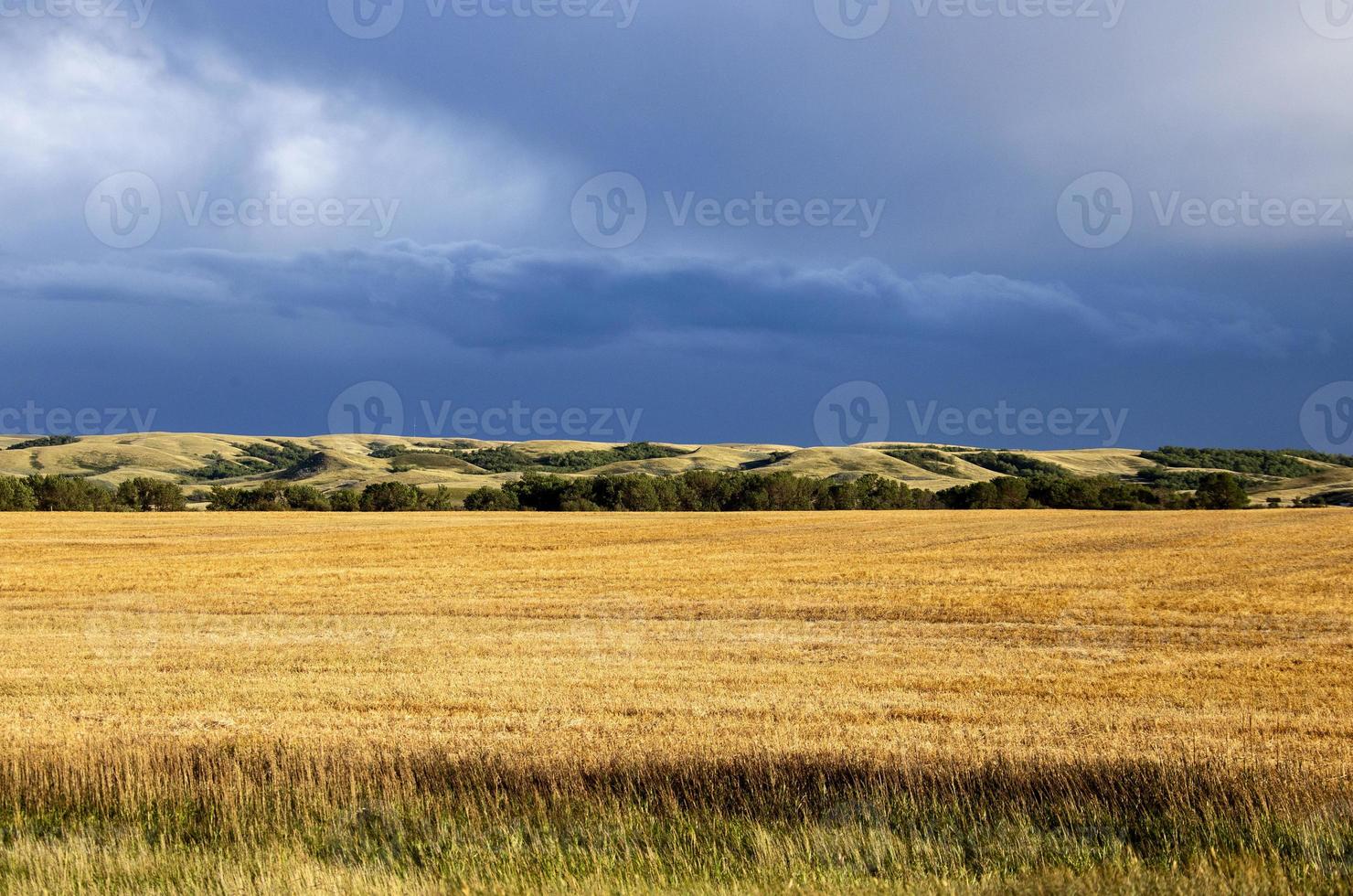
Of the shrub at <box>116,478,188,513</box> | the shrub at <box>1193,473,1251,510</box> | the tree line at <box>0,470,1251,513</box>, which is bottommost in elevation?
the shrub at <box>1193,473,1251,510</box>

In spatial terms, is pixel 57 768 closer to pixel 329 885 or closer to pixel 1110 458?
pixel 329 885

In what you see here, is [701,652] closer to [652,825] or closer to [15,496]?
[652,825]

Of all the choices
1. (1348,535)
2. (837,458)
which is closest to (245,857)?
(1348,535)

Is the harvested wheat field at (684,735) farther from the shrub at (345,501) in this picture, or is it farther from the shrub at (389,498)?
the shrub at (389,498)

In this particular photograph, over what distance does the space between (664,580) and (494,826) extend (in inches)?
949

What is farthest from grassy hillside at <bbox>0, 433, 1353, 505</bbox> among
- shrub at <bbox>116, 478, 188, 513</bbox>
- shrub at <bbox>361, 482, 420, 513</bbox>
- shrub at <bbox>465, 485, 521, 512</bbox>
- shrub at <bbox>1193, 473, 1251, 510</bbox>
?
shrub at <bbox>1193, 473, 1251, 510</bbox>

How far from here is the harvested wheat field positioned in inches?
281

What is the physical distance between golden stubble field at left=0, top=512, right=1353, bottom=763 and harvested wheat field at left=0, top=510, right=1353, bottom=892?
0.12 metres

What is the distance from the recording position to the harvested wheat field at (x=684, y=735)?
7.14m

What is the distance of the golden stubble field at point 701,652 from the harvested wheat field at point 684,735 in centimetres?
12

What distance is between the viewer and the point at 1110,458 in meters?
187

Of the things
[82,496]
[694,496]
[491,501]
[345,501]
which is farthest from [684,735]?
[82,496]

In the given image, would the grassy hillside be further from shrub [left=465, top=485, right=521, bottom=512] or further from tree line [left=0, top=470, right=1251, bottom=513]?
shrub [left=465, top=485, right=521, bottom=512]

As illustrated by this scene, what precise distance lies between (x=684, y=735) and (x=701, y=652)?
282 inches
